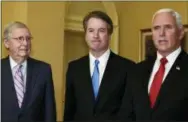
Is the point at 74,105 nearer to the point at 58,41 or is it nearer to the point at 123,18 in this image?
the point at 58,41

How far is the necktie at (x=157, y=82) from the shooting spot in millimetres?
2291

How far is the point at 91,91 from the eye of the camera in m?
2.57

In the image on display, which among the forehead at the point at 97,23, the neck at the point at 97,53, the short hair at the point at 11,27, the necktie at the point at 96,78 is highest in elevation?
the forehead at the point at 97,23

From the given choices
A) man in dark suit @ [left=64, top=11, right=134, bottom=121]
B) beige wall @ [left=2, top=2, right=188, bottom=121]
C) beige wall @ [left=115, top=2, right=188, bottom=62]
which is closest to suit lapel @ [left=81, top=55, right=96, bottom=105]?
man in dark suit @ [left=64, top=11, right=134, bottom=121]

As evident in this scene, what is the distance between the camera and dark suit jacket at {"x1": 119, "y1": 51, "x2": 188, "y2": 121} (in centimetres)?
219

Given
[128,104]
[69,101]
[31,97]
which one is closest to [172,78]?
[128,104]

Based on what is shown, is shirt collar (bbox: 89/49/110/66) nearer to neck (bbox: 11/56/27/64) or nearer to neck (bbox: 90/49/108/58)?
neck (bbox: 90/49/108/58)

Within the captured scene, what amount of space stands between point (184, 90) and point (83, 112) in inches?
26.4

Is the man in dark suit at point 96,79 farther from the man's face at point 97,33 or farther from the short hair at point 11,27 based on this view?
the short hair at point 11,27

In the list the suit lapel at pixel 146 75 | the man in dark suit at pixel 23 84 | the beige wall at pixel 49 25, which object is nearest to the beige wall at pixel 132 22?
the beige wall at pixel 49 25

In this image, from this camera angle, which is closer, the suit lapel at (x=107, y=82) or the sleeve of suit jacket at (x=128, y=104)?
the sleeve of suit jacket at (x=128, y=104)

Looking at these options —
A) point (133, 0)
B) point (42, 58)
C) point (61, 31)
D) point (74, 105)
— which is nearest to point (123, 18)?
point (133, 0)

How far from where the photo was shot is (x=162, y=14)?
7.77 ft

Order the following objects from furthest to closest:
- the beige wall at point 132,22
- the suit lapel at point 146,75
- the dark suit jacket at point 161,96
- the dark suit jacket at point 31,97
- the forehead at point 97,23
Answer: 1. the beige wall at point 132,22
2. the forehead at point 97,23
3. the dark suit jacket at point 31,97
4. the suit lapel at point 146,75
5. the dark suit jacket at point 161,96
